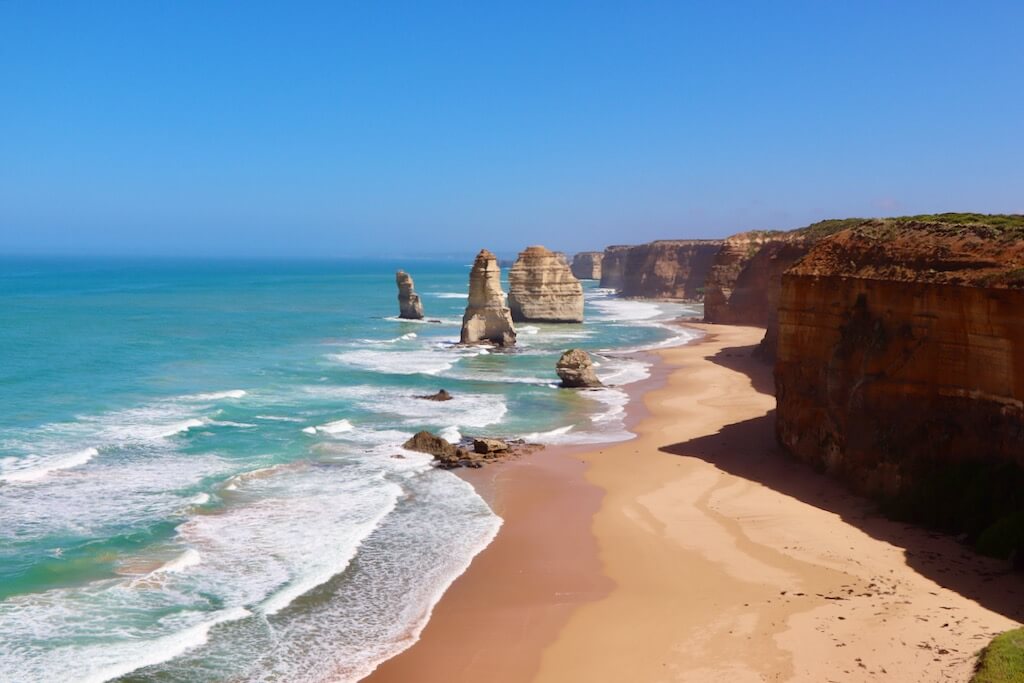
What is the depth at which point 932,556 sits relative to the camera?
17.3 meters

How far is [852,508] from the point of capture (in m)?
20.6

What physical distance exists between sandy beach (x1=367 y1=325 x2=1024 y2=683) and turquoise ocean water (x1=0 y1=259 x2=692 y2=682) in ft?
4.22

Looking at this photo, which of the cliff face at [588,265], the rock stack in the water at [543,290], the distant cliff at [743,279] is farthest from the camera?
the cliff face at [588,265]

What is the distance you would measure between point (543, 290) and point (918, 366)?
5856 cm

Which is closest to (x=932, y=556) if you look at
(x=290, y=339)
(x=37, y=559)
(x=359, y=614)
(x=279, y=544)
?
(x=359, y=614)

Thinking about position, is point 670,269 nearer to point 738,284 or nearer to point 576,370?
point 738,284

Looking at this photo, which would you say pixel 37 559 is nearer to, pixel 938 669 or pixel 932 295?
pixel 938 669

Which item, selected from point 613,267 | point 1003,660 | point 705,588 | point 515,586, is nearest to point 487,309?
point 515,586

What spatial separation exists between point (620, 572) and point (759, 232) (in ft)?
219

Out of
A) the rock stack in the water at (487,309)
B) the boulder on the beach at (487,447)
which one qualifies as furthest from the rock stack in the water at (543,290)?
the boulder on the beach at (487,447)

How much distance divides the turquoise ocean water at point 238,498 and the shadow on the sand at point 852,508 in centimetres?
445

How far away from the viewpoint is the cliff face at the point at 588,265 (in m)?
187

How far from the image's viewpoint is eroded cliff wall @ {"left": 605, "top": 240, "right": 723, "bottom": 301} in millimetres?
113188

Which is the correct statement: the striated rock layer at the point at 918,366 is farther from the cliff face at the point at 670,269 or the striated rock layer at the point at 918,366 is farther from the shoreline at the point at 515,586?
the cliff face at the point at 670,269
